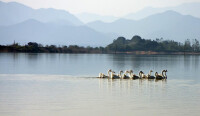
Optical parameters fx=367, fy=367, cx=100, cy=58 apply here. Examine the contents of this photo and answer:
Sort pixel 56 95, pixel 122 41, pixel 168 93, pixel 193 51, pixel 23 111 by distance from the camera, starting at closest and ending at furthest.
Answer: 1. pixel 23 111
2. pixel 56 95
3. pixel 168 93
4. pixel 193 51
5. pixel 122 41

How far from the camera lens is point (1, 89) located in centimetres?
2125

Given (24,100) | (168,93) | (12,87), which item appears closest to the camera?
(24,100)

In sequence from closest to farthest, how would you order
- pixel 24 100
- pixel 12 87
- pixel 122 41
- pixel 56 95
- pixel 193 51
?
1. pixel 24 100
2. pixel 56 95
3. pixel 12 87
4. pixel 193 51
5. pixel 122 41

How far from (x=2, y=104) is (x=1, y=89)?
5338mm

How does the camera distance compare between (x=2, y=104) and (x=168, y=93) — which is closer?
Answer: (x=2, y=104)

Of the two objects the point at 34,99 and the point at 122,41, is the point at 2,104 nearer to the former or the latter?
the point at 34,99

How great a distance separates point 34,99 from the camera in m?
17.7

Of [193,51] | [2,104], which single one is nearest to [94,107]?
[2,104]

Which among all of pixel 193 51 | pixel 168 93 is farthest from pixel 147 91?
pixel 193 51

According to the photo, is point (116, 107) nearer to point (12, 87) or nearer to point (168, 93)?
point (168, 93)

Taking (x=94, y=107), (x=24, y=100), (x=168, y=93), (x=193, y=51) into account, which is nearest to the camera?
(x=94, y=107)

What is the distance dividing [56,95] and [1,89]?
399 centimetres

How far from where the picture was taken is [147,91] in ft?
70.3

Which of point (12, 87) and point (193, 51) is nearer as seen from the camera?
point (12, 87)
